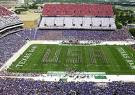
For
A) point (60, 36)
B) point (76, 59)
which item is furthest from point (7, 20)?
point (76, 59)

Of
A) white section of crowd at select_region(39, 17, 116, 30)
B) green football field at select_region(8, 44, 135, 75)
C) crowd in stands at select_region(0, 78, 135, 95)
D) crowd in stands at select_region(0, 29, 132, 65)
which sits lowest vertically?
crowd in stands at select_region(0, 29, 132, 65)

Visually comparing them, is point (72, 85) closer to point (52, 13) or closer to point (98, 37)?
point (98, 37)

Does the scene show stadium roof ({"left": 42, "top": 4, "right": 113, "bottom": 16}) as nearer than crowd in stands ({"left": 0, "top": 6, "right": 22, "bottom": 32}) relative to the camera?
No

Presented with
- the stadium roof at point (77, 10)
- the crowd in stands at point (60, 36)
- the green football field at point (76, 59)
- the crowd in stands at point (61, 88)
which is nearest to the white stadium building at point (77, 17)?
the stadium roof at point (77, 10)

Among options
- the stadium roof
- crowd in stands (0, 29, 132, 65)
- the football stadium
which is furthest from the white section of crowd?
crowd in stands (0, 29, 132, 65)

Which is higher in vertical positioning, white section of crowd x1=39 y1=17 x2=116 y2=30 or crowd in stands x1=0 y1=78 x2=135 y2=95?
crowd in stands x1=0 y1=78 x2=135 y2=95

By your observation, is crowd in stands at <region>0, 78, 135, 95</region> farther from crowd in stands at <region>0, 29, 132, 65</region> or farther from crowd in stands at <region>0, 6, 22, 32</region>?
crowd in stands at <region>0, 6, 22, 32</region>

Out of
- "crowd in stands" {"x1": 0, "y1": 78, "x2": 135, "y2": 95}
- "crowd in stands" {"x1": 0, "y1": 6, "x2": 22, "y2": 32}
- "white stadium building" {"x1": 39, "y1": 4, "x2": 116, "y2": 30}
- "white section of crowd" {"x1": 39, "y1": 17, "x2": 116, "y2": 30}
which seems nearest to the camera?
"crowd in stands" {"x1": 0, "y1": 78, "x2": 135, "y2": 95}
